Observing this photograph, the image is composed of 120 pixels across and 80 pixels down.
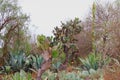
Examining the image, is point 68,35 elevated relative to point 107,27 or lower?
lower

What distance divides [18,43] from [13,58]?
11.1 ft

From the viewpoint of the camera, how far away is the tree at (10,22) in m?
17.4

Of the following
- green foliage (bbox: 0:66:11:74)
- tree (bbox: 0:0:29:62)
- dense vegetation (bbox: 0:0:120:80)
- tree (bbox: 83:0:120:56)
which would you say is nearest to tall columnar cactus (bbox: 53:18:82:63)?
dense vegetation (bbox: 0:0:120:80)

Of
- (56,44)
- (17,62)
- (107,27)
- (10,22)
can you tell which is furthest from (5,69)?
(107,27)

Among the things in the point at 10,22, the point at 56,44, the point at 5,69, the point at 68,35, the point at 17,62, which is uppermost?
the point at 10,22

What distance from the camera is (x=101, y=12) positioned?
24.4 metres

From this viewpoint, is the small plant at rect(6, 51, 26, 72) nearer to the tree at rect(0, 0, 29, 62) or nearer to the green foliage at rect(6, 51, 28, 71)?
the green foliage at rect(6, 51, 28, 71)

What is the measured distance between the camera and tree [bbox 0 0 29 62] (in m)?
17.4

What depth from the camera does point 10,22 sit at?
1781 cm

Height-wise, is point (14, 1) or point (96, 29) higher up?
point (14, 1)

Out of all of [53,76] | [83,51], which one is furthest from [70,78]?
[83,51]

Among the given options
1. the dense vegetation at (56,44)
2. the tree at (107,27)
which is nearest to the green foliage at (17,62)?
the dense vegetation at (56,44)

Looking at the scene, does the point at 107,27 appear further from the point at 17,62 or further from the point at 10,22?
the point at 17,62

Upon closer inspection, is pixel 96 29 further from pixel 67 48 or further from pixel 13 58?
pixel 13 58
